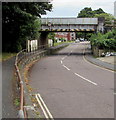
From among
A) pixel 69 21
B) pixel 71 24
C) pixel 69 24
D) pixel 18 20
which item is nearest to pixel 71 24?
pixel 71 24

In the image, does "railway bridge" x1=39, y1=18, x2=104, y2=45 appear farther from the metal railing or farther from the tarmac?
the metal railing

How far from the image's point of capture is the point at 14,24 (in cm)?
3002

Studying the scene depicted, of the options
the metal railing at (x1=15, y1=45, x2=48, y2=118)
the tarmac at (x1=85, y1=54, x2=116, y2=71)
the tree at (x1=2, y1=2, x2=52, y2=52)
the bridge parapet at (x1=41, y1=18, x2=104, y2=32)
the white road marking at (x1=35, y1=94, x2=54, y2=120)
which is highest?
the bridge parapet at (x1=41, y1=18, x2=104, y2=32)

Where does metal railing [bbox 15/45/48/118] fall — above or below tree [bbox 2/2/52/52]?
below

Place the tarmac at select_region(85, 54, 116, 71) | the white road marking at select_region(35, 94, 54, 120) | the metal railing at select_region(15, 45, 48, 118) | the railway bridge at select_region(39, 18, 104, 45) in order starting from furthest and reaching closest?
the railway bridge at select_region(39, 18, 104, 45) < the tarmac at select_region(85, 54, 116, 71) < the white road marking at select_region(35, 94, 54, 120) < the metal railing at select_region(15, 45, 48, 118)

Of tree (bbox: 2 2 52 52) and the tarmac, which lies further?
the tarmac

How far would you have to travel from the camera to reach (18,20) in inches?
1062

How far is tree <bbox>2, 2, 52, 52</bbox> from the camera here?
23.2 m

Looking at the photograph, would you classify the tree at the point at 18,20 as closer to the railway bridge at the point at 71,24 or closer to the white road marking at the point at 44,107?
the railway bridge at the point at 71,24

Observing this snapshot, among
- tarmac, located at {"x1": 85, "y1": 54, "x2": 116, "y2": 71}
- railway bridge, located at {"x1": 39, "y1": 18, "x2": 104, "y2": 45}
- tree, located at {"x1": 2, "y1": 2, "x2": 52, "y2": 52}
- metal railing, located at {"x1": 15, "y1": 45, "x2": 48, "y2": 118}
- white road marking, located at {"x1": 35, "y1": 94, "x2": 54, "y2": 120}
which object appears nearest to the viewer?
metal railing, located at {"x1": 15, "y1": 45, "x2": 48, "y2": 118}

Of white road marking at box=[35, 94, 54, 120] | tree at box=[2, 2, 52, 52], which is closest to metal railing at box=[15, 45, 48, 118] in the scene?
white road marking at box=[35, 94, 54, 120]

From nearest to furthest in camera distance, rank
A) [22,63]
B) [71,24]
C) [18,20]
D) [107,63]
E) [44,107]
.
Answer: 1. [44,107]
2. [22,63]
3. [18,20]
4. [107,63]
5. [71,24]

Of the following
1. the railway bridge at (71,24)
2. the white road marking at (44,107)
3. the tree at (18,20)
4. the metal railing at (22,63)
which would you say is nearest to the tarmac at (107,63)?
the metal railing at (22,63)

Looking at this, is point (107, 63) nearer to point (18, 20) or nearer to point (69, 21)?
point (18, 20)
